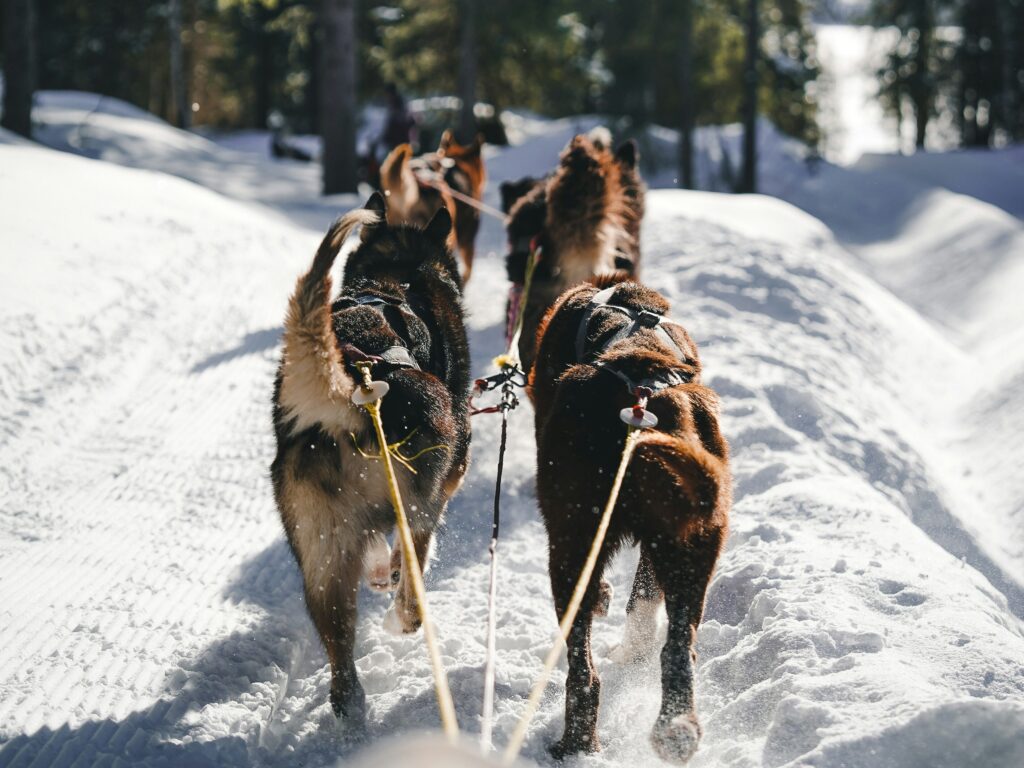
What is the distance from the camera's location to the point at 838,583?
3900 mm

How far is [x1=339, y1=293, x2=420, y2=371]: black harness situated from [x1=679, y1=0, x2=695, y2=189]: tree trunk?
1781 centimetres

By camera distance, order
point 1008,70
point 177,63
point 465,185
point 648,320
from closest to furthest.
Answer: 1. point 648,320
2. point 465,185
3. point 177,63
4. point 1008,70

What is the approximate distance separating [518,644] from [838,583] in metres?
1.40

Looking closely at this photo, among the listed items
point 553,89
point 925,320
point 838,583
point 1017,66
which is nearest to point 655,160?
point 553,89

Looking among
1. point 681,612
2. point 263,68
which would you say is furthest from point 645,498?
point 263,68

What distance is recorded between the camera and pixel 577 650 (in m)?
3.01

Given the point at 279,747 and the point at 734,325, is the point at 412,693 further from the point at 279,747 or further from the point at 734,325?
the point at 734,325

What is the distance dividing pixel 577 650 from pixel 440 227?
2.48m

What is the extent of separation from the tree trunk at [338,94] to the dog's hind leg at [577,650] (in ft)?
41.4

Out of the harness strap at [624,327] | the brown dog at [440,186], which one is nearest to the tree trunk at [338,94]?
the brown dog at [440,186]

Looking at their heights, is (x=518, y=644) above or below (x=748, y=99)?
below

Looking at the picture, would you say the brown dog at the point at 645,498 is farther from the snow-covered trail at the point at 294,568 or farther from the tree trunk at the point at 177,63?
the tree trunk at the point at 177,63

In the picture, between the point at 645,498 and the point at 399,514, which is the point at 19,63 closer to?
the point at 399,514

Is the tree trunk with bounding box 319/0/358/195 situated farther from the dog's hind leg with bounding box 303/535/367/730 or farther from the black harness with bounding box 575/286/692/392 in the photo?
the dog's hind leg with bounding box 303/535/367/730
